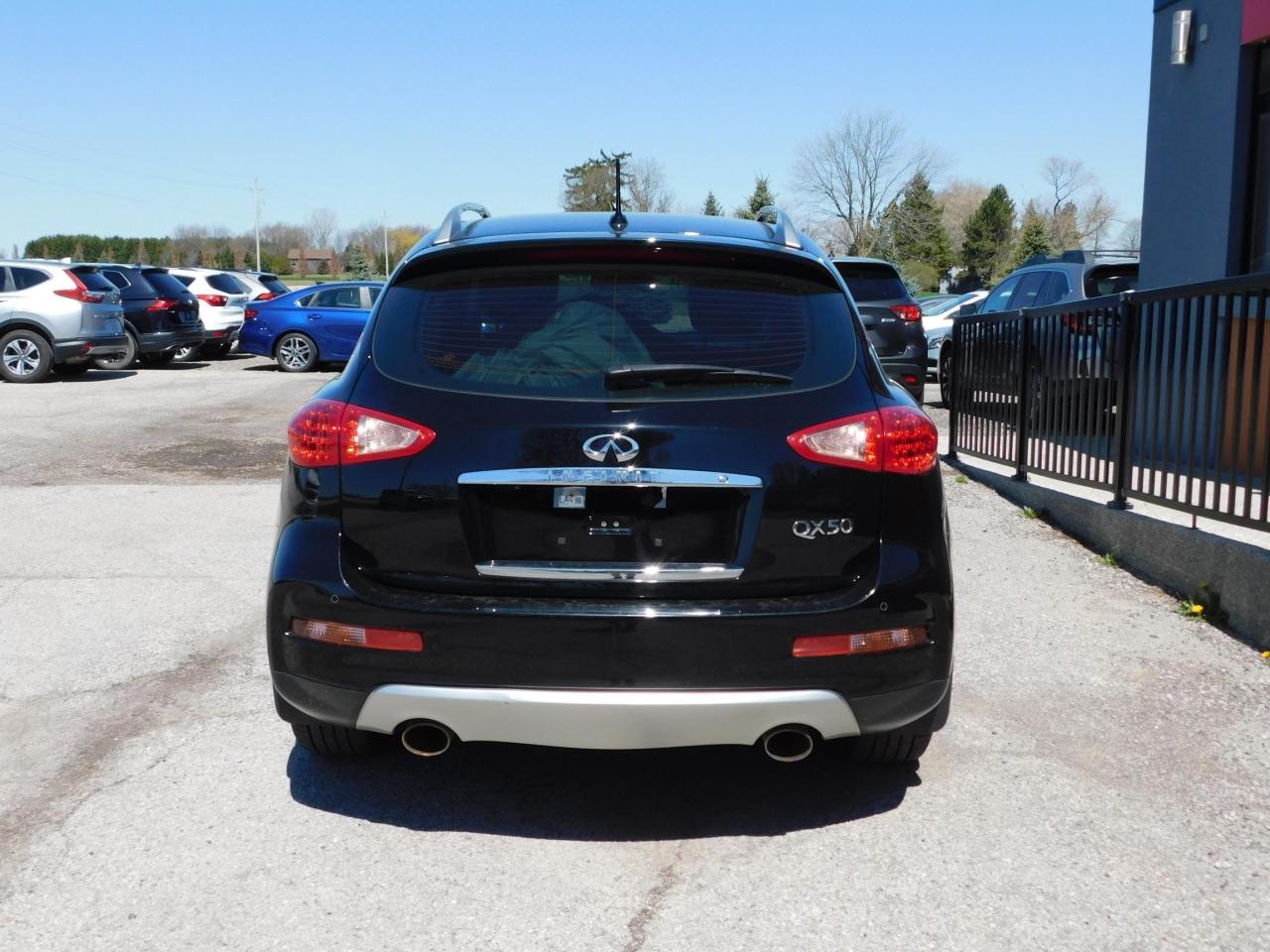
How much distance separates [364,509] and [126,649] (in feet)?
8.14

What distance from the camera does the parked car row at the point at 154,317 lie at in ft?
62.6

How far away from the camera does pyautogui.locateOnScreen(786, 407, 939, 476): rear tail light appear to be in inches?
129

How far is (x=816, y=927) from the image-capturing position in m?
2.95

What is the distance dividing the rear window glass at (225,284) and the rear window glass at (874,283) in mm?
14951

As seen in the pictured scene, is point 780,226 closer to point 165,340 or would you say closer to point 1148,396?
point 1148,396

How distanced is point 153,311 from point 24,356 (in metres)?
2.84

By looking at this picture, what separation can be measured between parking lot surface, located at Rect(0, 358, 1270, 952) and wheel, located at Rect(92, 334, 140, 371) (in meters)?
15.5

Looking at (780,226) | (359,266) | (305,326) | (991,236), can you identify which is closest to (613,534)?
(780,226)

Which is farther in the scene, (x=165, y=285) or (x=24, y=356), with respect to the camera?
(x=165, y=285)

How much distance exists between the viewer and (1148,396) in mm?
6707

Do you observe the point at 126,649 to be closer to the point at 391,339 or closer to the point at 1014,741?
the point at 391,339

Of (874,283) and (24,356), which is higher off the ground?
(874,283)

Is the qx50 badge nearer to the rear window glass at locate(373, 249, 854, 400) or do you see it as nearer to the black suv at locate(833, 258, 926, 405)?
the rear window glass at locate(373, 249, 854, 400)

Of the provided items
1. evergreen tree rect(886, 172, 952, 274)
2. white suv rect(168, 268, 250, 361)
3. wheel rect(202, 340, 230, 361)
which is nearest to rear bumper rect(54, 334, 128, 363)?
white suv rect(168, 268, 250, 361)
